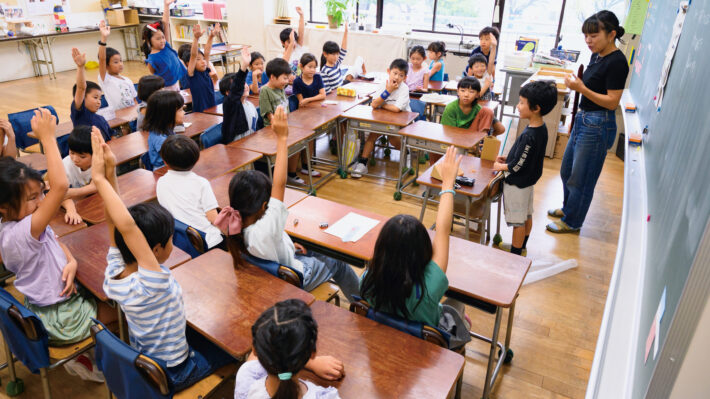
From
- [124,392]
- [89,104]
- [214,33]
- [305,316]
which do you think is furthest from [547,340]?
[214,33]

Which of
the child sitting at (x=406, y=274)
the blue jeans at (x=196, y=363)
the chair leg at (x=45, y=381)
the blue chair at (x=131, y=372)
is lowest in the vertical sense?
the chair leg at (x=45, y=381)

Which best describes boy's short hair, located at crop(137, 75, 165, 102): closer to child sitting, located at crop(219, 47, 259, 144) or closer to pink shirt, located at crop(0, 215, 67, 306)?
child sitting, located at crop(219, 47, 259, 144)

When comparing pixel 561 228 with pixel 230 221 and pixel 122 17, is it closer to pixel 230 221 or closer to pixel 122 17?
pixel 230 221

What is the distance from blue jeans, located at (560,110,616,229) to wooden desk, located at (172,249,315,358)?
2671 mm

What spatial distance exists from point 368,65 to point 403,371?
7.52 metres

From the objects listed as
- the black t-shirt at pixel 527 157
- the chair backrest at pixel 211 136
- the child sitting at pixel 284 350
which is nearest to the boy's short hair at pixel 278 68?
the chair backrest at pixel 211 136

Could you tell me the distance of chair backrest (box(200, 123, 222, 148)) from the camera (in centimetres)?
386

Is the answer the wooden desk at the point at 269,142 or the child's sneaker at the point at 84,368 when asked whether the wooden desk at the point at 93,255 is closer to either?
the child's sneaker at the point at 84,368

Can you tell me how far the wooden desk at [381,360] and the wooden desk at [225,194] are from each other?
1129mm

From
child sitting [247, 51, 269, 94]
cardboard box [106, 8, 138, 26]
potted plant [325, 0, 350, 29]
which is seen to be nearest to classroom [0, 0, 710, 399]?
child sitting [247, 51, 269, 94]

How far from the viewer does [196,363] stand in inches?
70.5

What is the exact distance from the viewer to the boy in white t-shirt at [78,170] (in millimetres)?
2598

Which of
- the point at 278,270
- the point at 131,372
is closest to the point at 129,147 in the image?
the point at 278,270

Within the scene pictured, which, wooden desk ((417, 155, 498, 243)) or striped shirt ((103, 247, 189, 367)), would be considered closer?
striped shirt ((103, 247, 189, 367))
